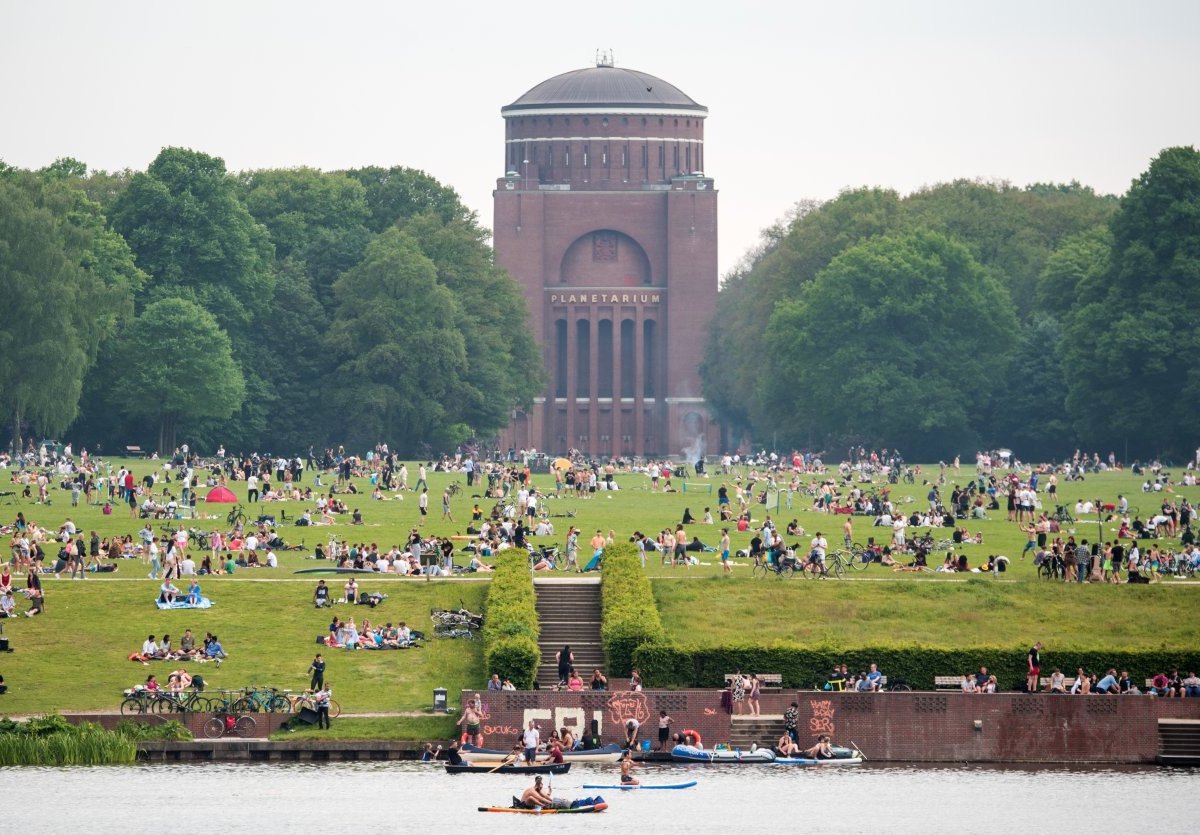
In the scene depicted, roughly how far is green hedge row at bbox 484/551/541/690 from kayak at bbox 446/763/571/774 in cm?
281

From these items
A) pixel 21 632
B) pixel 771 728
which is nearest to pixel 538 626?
pixel 771 728

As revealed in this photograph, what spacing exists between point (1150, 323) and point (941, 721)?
49608 mm

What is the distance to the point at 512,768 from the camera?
4978 centimetres

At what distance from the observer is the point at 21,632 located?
56.1 m

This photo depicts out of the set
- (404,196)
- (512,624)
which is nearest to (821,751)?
(512,624)

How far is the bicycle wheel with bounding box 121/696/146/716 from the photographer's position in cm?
5078

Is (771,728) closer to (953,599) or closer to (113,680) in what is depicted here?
(953,599)

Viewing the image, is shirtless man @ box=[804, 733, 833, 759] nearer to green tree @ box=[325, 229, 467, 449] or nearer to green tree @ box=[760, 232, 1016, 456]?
green tree @ box=[760, 232, 1016, 456]

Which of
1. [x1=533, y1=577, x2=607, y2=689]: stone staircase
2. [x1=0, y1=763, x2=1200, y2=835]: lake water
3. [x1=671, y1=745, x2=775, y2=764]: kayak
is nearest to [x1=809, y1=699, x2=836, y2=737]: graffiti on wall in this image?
[x1=671, y1=745, x2=775, y2=764]: kayak

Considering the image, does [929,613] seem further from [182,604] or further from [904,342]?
[904,342]

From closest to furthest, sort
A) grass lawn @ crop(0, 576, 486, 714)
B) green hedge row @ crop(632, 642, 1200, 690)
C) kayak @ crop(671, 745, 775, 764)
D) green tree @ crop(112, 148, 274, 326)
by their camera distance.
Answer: kayak @ crop(671, 745, 775, 764) → grass lawn @ crop(0, 576, 486, 714) → green hedge row @ crop(632, 642, 1200, 690) → green tree @ crop(112, 148, 274, 326)

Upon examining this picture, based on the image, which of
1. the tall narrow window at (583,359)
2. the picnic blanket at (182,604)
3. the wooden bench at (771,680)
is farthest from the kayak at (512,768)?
the tall narrow window at (583,359)

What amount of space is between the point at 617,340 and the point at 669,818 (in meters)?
98.7

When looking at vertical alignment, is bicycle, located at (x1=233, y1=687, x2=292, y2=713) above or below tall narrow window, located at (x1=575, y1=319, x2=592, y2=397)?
below
